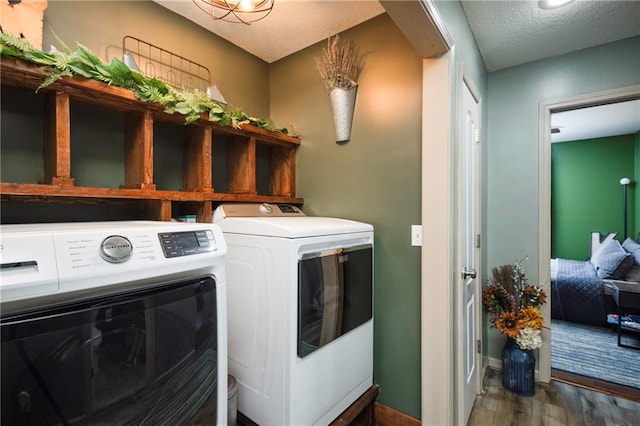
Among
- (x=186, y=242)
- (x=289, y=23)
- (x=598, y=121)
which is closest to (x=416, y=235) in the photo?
(x=186, y=242)

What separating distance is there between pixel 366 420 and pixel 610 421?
1.53m

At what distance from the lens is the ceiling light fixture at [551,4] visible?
172 centimetres

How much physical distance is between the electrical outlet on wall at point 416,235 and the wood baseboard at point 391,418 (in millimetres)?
981

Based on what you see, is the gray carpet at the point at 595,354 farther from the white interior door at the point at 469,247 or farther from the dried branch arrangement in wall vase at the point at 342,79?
the dried branch arrangement in wall vase at the point at 342,79

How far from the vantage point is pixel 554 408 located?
2.08 m

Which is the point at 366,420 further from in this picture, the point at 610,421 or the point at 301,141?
the point at 301,141

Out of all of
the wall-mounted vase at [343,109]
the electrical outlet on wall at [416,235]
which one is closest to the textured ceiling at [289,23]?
the wall-mounted vase at [343,109]

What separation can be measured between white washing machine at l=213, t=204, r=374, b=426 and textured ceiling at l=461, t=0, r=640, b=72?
1.51m

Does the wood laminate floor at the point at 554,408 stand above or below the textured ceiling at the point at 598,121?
below

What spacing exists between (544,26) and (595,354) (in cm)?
276

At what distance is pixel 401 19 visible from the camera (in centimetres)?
127

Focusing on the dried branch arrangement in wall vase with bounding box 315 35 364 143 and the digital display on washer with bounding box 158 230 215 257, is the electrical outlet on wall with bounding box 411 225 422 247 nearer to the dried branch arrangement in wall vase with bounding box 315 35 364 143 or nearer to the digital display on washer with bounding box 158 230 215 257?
the dried branch arrangement in wall vase with bounding box 315 35 364 143


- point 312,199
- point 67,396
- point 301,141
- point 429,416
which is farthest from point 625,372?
point 67,396

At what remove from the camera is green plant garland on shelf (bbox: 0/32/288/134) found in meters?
1.14
